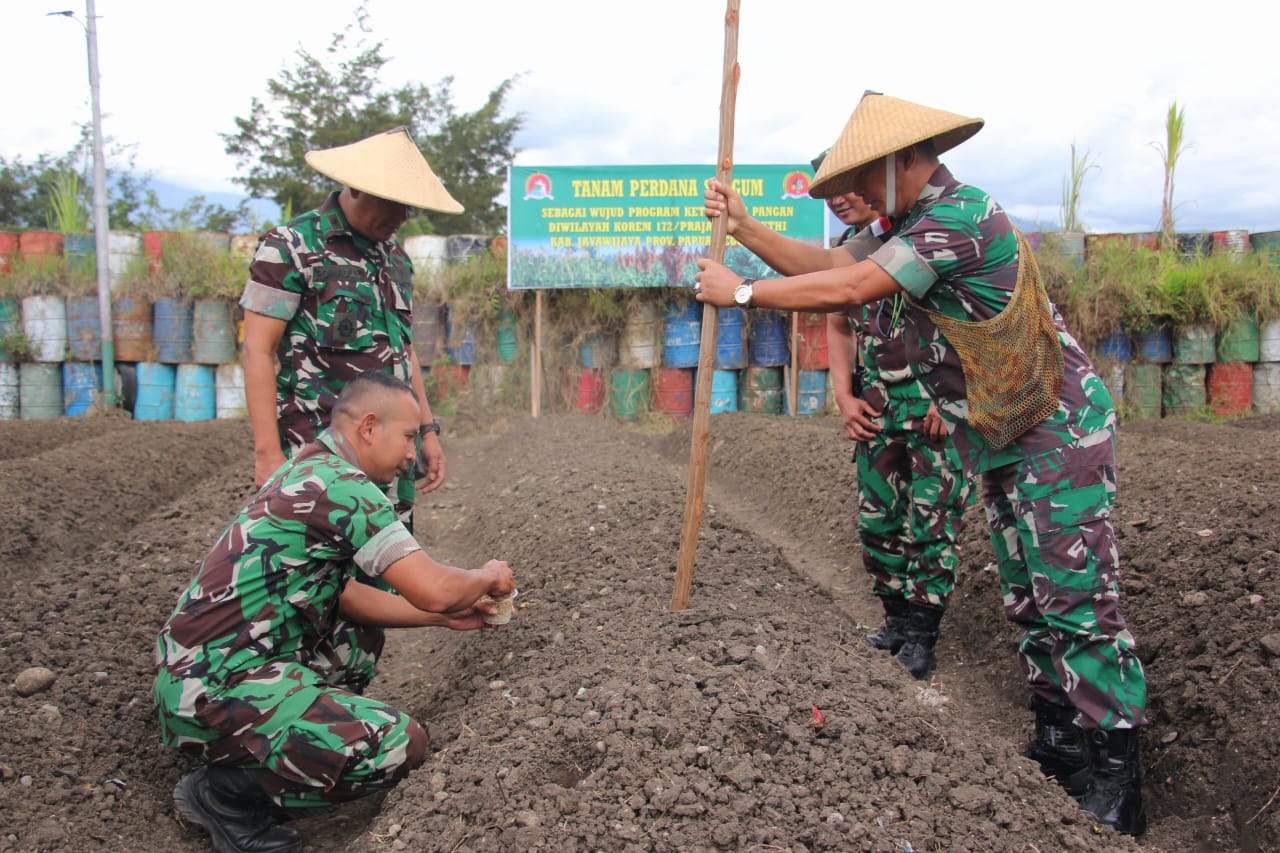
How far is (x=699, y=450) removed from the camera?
2.99 m

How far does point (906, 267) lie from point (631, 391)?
8.44m

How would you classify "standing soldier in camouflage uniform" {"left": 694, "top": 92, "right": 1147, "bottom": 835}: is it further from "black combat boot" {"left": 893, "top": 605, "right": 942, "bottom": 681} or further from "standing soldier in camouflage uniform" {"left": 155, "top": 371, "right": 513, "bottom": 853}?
"standing soldier in camouflage uniform" {"left": 155, "top": 371, "right": 513, "bottom": 853}

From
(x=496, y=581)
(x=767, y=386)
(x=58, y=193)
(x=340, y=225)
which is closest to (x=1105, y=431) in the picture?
(x=496, y=581)

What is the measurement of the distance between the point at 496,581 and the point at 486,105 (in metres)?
20.0

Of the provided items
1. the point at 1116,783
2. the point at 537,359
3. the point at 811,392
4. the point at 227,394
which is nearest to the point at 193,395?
the point at 227,394

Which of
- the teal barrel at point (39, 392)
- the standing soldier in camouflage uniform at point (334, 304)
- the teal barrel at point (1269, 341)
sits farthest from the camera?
the teal barrel at point (39, 392)

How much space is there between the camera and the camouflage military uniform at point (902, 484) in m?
3.43

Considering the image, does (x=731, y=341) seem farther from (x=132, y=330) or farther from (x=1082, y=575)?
(x=1082, y=575)

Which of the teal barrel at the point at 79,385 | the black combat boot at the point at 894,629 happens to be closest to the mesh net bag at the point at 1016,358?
the black combat boot at the point at 894,629

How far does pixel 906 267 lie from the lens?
7.90ft

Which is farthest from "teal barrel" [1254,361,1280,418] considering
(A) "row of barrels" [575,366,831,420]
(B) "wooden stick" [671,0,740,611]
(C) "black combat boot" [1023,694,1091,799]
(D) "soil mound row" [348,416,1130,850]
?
(B) "wooden stick" [671,0,740,611]

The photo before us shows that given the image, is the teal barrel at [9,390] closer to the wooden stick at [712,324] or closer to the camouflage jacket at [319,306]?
the camouflage jacket at [319,306]

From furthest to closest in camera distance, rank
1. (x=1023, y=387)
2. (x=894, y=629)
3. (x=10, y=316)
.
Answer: (x=10, y=316) < (x=894, y=629) < (x=1023, y=387)

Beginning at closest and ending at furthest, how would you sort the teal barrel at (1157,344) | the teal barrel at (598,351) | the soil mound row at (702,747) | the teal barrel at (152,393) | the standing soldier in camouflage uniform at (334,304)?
the soil mound row at (702,747)
the standing soldier in camouflage uniform at (334,304)
the teal barrel at (1157,344)
the teal barrel at (152,393)
the teal barrel at (598,351)
